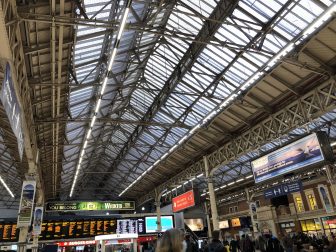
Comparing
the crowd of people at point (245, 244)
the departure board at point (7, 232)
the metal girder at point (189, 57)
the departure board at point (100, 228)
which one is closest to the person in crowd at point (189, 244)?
the crowd of people at point (245, 244)

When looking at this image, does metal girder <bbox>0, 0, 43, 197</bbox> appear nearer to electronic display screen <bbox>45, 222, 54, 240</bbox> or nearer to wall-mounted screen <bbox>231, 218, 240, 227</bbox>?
electronic display screen <bbox>45, 222, 54, 240</bbox>

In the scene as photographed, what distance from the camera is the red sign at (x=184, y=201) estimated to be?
17314mm

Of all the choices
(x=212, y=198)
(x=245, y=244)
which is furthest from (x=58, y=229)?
(x=245, y=244)

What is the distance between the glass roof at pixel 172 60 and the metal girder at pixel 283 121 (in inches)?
91.2

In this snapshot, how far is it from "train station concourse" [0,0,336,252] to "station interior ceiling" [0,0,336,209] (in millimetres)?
54

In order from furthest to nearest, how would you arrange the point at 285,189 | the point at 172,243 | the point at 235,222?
the point at 235,222, the point at 285,189, the point at 172,243

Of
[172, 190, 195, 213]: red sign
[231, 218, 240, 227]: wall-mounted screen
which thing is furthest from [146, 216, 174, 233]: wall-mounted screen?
[231, 218, 240, 227]: wall-mounted screen

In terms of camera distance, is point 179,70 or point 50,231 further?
point 50,231

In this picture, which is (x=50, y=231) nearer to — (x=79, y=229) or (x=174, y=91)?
(x=79, y=229)

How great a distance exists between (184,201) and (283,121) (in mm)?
8025

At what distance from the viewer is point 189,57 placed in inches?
512

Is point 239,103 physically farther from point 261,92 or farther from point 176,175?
point 176,175

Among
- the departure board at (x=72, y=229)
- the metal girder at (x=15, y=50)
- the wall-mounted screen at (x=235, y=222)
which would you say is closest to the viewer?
the metal girder at (x=15, y=50)

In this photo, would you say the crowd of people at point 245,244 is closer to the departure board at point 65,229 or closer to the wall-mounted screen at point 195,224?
the departure board at point 65,229
